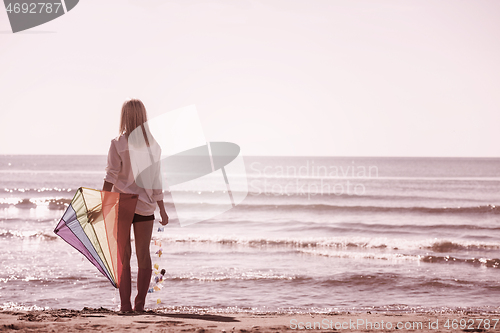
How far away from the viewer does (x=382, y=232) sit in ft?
44.7

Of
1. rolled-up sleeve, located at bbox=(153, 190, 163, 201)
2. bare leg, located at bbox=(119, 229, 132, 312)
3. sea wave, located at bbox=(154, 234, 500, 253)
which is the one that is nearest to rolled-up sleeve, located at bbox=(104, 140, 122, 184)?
rolled-up sleeve, located at bbox=(153, 190, 163, 201)

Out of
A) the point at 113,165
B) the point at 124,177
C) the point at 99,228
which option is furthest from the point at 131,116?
the point at 99,228

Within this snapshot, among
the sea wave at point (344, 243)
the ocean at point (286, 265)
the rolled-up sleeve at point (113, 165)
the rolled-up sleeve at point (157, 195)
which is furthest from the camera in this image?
the sea wave at point (344, 243)

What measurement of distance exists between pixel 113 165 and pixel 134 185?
0.26m

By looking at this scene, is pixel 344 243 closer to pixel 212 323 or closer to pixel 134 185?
pixel 212 323

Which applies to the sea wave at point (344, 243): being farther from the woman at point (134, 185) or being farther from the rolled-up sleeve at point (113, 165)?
the rolled-up sleeve at point (113, 165)

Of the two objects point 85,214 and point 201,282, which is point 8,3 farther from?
point 201,282

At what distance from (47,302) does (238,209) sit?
12782 millimetres

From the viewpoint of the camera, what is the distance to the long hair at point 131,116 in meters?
3.73

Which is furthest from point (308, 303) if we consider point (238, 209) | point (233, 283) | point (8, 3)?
point (238, 209)

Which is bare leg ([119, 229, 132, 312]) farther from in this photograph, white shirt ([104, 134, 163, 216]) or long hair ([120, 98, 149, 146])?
long hair ([120, 98, 149, 146])

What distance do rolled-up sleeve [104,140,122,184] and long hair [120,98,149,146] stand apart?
0.56 ft

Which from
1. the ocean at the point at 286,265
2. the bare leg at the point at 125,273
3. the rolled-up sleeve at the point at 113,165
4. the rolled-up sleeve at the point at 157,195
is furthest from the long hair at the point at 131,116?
the ocean at the point at 286,265

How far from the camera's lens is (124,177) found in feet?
12.7
